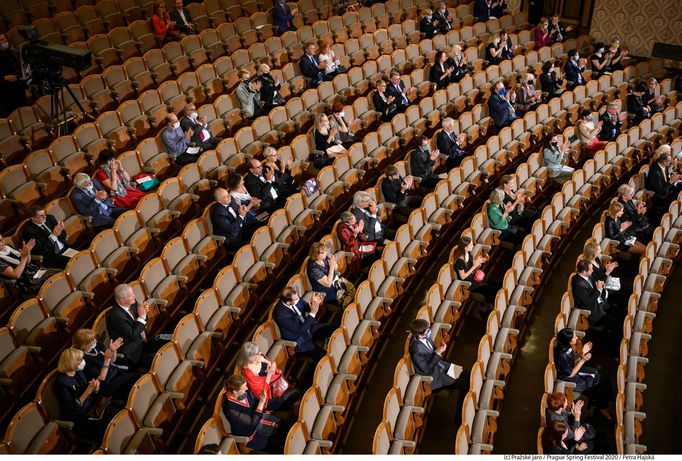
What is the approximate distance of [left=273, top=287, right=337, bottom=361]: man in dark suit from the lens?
13.5 feet

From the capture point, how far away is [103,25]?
7.63 meters

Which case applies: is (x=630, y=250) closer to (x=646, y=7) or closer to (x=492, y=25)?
(x=492, y=25)

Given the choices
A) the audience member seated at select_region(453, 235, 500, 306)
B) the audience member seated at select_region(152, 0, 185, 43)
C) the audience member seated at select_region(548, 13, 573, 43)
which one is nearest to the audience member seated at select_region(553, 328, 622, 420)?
the audience member seated at select_region(453, 235, 500, 306)

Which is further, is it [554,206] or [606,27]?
[606,27]

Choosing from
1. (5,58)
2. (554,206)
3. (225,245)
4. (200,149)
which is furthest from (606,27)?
(5,58)

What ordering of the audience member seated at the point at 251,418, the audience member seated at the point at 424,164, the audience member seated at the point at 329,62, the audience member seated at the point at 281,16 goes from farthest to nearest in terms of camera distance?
the audience member seated at the point at 281,16
the audience member seated at the point at 329,62
the audience member seated at the point at 424,164
the audience member seated at the point at 251,418

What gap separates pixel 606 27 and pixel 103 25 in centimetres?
797

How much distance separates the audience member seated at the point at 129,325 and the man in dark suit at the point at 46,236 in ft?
3.28

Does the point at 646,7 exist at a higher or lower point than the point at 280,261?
higher

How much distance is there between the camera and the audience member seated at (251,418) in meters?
3.44

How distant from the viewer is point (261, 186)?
218 inches

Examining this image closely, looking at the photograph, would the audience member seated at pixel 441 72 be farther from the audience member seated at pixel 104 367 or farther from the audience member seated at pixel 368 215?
the audience member seated at pixel 104 367

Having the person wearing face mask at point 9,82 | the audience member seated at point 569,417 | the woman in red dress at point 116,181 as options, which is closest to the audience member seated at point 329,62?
the woman in red dress at point 116,181

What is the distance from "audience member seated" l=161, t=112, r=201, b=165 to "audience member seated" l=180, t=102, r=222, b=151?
0.18 ft
